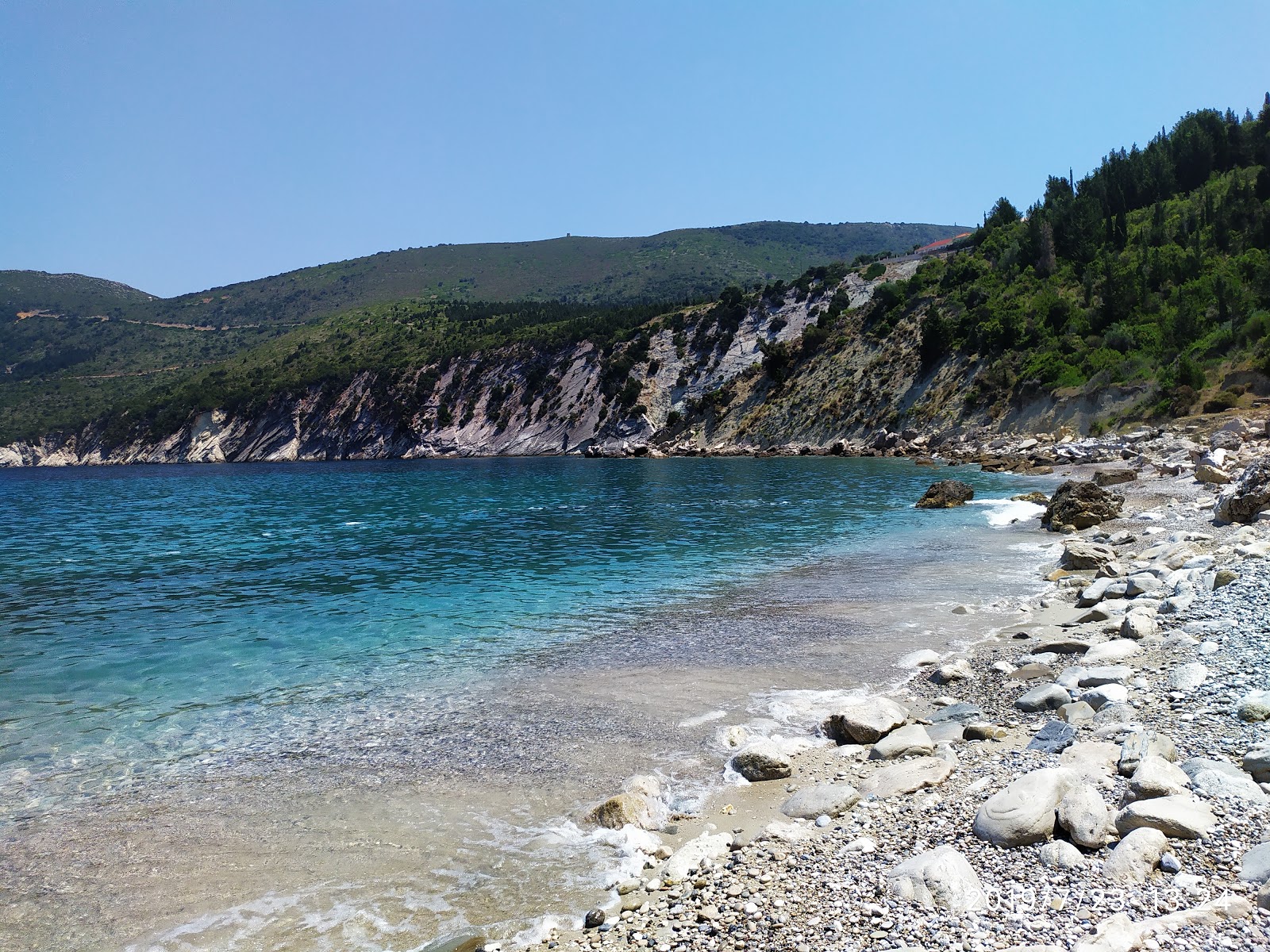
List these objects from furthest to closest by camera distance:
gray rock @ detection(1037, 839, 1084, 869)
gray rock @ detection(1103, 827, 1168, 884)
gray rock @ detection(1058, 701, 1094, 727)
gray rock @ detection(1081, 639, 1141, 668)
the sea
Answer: gray rock @ detection(1081, 639, 1141, 668)
gray rock @ detection(1058, 701, 1094, 727)
the sea
gray rock @ detection(1037, 839, 1084, 869)
gray rock @ detection(1103, 827, 1168, 884)

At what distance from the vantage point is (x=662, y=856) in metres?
6.53

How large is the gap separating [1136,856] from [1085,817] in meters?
0.46

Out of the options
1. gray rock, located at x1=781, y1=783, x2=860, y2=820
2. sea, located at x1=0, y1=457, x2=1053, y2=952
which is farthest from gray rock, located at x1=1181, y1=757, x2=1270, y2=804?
sea, located at x1=0, y1=457, x2=1053, y2=952

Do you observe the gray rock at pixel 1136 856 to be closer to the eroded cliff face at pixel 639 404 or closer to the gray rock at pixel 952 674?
the gray rock at pixel 952 674

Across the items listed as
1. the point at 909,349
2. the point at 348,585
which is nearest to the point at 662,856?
the point at 348,585

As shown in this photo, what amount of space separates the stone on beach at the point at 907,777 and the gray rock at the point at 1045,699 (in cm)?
188

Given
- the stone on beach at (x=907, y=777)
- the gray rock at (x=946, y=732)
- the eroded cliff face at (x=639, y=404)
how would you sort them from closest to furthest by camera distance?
1. the stone on beach at (x=907, y=777)
2. the gray rock at (x=946, y=732)
3. the eroded cliff face at (x=639, y=404)

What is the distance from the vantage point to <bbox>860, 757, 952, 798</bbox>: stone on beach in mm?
7020

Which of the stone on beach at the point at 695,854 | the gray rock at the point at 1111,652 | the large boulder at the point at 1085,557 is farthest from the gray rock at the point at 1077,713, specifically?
the large boulder at the point at 1085,557

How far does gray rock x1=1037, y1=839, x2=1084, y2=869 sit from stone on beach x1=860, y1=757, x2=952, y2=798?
171 cm

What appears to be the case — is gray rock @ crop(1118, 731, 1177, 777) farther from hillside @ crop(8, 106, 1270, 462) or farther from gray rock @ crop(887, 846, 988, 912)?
hillside @ crop(8, 106, 1270, 462)

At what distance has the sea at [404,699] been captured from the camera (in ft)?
21.0

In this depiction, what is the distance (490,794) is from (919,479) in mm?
39393

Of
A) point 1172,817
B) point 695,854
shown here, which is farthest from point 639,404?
point 1172,817
